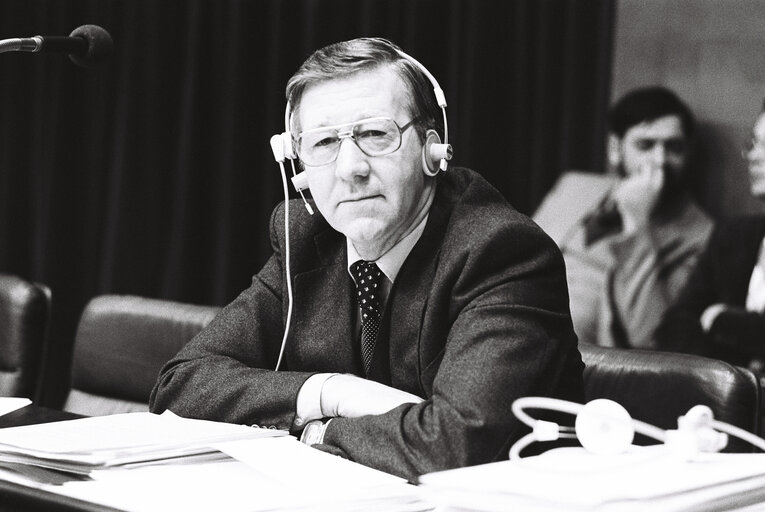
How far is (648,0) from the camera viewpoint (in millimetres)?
3812

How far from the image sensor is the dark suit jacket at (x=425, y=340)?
118 cm

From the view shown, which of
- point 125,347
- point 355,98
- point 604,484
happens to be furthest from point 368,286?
point 604,484

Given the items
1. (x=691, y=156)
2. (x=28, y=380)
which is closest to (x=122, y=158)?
(x=28, y=380)

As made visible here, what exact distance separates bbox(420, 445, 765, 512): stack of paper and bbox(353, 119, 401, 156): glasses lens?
2.21 ft

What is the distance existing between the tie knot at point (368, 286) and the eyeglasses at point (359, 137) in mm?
181

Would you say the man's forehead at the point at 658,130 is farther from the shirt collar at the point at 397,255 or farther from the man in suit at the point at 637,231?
the shirt collar at the point at 397,255

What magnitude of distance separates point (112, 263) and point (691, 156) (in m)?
2.04

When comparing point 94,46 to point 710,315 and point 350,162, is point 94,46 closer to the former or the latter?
point 350,162

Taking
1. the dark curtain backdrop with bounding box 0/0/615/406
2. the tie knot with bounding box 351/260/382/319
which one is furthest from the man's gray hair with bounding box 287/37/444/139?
the dark curtain backdrop with bounding box 0/0/615/406

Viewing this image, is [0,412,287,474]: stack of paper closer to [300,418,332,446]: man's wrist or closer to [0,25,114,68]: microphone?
[300,418,332,446]: man's wrist

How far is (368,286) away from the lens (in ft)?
5.10

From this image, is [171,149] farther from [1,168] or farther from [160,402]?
[160,402]

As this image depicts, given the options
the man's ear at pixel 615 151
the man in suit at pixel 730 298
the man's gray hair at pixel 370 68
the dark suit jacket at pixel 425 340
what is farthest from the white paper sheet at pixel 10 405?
the man's ear at pixel 615 151

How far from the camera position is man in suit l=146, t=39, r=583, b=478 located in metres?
1.22
